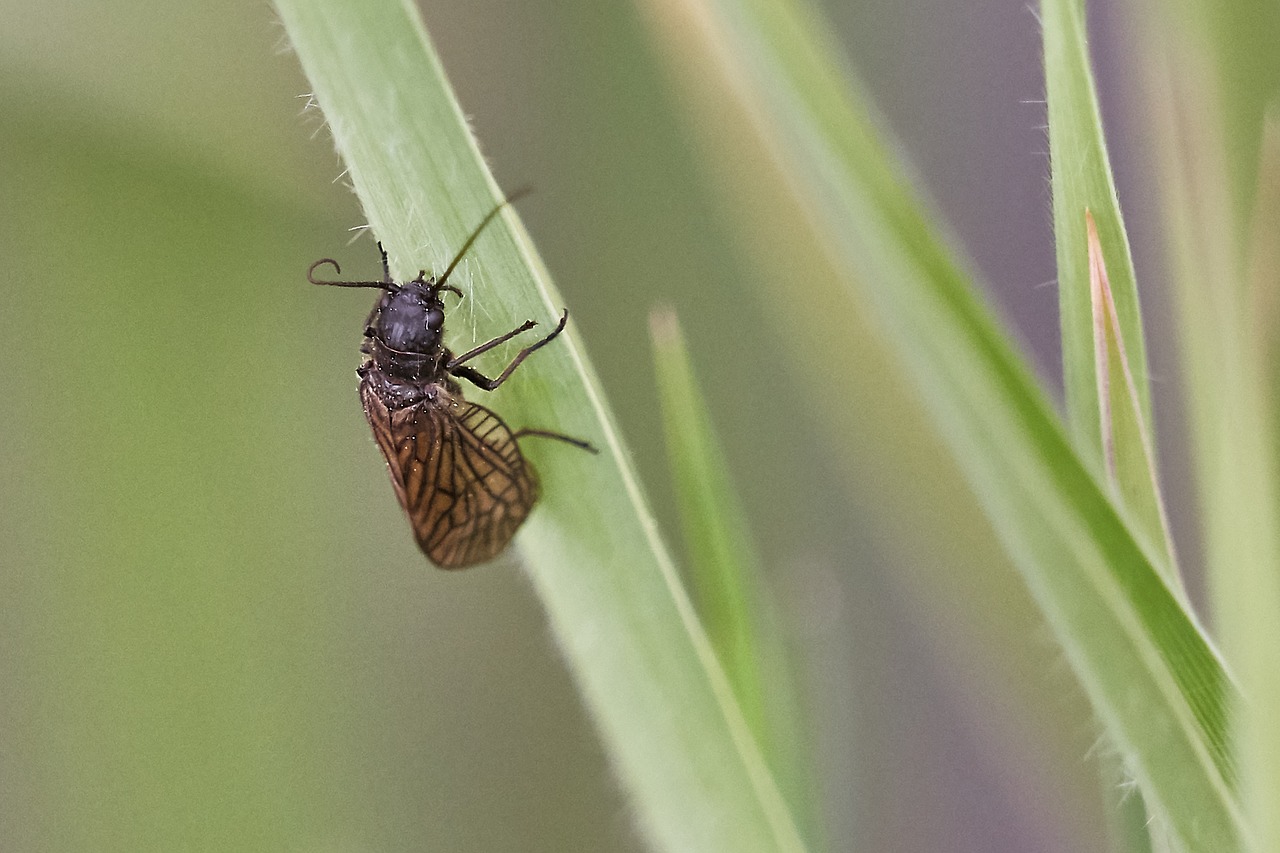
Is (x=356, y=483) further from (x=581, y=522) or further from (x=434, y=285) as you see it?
(x=581, y=522)

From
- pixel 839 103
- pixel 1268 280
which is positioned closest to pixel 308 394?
pixel 839 103

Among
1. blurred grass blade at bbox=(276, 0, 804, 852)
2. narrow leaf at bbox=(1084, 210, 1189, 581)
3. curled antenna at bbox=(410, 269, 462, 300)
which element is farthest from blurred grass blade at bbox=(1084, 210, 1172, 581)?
curled antenna at bbox=(410, 269, 462, 300)

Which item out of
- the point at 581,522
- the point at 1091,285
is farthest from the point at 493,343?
the point at 1091,285

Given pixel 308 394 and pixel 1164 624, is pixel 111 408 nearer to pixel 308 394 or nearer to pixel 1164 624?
pixel 308 394

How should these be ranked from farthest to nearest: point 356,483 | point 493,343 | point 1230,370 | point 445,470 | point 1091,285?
point 356,483 < point 445,470 < point 493,343 < point 1091,285 < point 1230,370

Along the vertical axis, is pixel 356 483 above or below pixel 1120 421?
above

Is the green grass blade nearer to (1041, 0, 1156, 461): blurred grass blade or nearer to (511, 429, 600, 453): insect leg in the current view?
(1041, 0, 1156, 461): blurred grass blade

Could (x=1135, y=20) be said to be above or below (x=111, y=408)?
below
